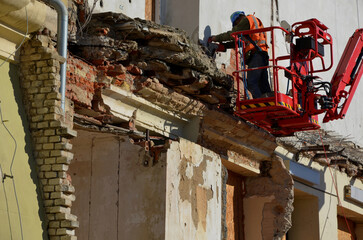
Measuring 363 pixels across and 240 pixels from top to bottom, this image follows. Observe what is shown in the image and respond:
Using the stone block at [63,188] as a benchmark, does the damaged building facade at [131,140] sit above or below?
above

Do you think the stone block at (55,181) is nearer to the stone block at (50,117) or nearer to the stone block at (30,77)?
the stone block at (50,117)

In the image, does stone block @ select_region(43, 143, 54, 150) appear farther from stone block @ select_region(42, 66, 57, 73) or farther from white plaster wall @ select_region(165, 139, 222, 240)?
white plaster wall @ select_region(165, 139, 222, 240)

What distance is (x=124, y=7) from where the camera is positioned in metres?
12.9

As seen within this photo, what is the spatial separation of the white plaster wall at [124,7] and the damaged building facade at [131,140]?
0.02 metres

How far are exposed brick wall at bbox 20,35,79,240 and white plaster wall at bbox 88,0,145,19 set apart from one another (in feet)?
9.12

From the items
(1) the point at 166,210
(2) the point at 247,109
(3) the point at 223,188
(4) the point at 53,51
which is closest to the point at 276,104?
(2) the point at 247,109

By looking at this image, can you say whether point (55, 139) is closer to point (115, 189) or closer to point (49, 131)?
point (49, 131)

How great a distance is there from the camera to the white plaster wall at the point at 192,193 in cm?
1130

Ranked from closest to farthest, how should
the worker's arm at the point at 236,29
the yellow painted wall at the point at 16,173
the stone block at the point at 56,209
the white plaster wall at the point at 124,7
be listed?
the yellow painted wall at the point at 16,173, the stone block at the point at 56,209, the white plaster wall at the point at 124,7, the worker's arm at the point at 236,29

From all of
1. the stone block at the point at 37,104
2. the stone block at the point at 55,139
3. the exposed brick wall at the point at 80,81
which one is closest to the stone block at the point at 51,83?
the stone block at the point at 37,104

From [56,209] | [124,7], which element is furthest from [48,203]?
[124,7]

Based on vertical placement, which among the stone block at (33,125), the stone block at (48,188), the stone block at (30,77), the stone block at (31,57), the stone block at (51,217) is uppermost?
the stone block at (31,57)

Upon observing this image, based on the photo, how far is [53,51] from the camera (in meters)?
9.41

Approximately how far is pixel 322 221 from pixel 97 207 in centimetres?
683
